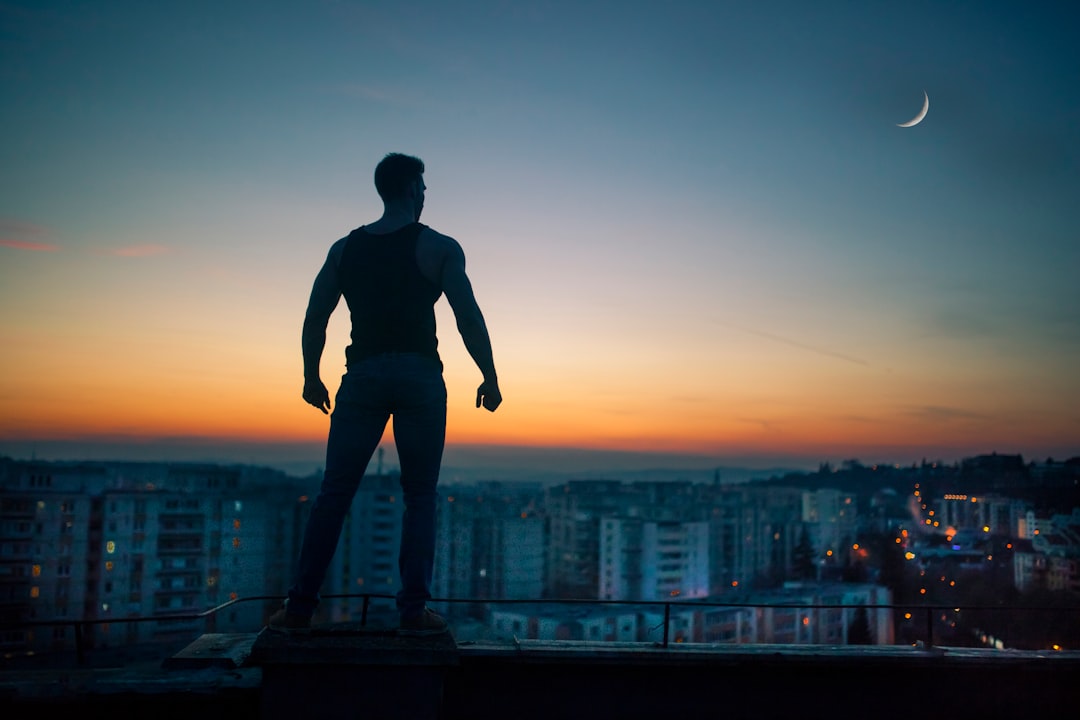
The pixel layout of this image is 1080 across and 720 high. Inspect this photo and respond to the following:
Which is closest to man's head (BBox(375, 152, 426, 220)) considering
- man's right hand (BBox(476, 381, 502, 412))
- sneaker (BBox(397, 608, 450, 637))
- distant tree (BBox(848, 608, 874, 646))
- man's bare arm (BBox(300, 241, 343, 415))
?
man's bare arm (BBox(300, 241, 343, 415))

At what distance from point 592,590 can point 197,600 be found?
2822cm

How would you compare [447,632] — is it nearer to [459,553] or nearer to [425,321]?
[425,321]

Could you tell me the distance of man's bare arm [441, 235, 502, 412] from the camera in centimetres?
353

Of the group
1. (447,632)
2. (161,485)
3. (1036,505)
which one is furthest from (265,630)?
(161,485)

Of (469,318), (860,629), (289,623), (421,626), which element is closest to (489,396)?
(469,318)

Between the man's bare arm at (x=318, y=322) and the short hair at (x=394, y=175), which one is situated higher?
the short hair at (x=394, y=175)

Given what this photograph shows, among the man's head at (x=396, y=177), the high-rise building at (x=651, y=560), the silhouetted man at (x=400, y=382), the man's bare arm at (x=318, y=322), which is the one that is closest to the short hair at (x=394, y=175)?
the man's head at (x=396, y=177)

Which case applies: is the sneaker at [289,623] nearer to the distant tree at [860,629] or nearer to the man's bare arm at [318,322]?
the man's bare arm at [318,322]

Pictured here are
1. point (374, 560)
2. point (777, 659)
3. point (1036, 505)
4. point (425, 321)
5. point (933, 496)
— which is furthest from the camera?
point (374, 560)

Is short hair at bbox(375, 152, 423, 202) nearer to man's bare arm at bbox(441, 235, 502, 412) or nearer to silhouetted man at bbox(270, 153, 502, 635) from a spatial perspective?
silhouetted man at bbox(270, 153, 502, 635)

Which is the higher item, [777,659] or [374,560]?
[777,659]

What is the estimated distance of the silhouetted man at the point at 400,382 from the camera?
346 cm

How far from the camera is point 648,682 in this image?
4.29 m

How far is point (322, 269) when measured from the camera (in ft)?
12.1
